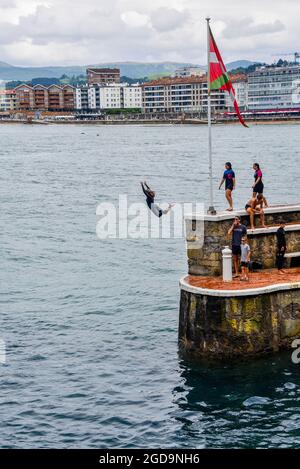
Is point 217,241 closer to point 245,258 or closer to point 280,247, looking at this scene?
point 245,258

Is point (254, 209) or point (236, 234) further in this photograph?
point (254, 209)

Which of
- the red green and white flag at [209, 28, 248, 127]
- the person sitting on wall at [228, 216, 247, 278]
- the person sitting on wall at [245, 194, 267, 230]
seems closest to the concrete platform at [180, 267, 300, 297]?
the person sitting on wall at [228, 216, 247, 278]

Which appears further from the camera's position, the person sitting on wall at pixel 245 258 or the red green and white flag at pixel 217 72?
the red green and white flag at pixel 217 72

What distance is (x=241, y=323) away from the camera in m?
21.2

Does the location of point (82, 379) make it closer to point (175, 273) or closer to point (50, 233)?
point (175, 273)

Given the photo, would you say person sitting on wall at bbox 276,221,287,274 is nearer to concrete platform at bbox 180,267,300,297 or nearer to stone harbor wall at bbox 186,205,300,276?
concrete platform at bbox 180,267,300,297

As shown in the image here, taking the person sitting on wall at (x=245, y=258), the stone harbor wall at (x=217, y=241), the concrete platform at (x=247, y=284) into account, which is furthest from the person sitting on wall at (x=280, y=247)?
the person sitting on wall at (x=245, y=258)

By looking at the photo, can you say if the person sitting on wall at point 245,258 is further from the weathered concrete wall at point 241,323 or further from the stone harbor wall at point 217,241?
the weathered concrete wall at point 241,323

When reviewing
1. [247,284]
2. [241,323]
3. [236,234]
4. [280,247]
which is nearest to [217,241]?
[236,234]

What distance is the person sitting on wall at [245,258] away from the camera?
896 inches

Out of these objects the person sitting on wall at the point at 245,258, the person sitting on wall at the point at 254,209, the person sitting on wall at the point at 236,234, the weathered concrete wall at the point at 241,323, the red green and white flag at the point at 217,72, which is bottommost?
the weathered concrete wall at the point at 241,323

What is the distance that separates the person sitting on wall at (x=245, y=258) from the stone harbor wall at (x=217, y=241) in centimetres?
45

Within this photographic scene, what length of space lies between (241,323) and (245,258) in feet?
7.58

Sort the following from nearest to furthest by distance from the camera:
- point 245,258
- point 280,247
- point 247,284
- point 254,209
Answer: point 247,284 → point 245,258 → point 280,247 → point 254,209
